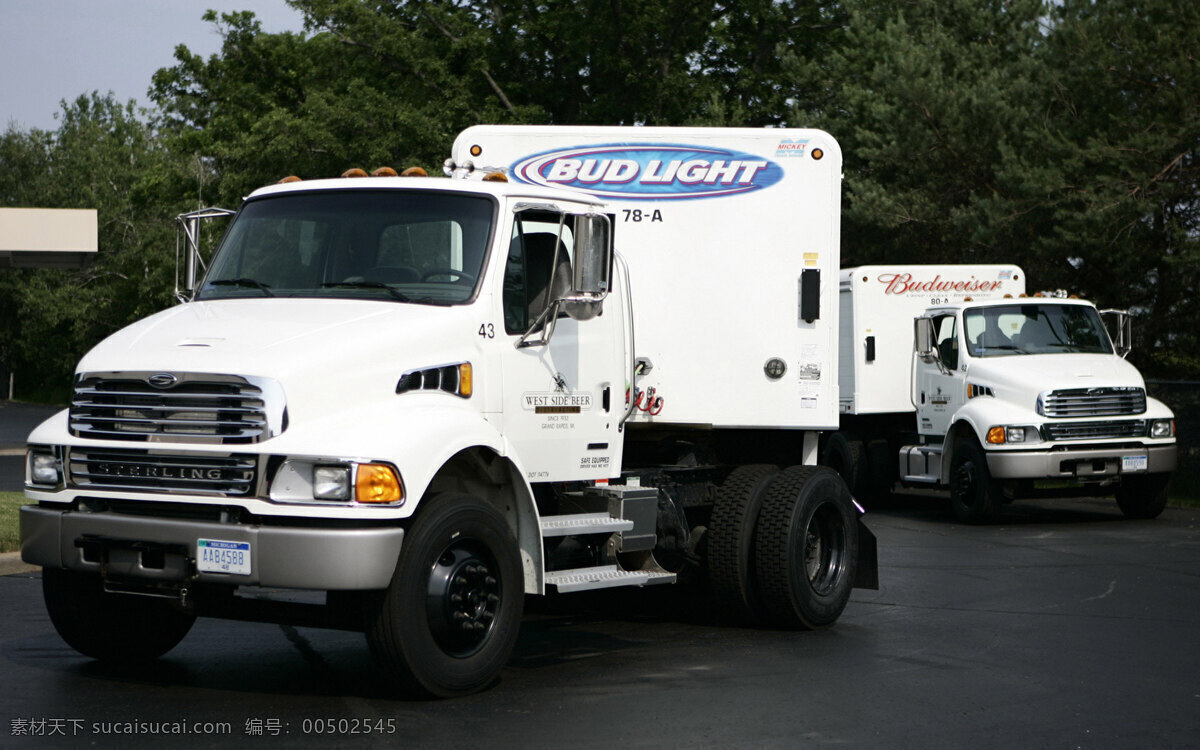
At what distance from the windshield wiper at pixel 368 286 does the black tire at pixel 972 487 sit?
11532mm

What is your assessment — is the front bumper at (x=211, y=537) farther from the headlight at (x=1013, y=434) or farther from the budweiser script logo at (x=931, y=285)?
the budweiser script logo at (x=931, y=285)

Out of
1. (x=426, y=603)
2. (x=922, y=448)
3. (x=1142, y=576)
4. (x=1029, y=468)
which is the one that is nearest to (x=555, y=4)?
(x=922, y=448)

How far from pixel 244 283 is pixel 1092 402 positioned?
12.3m

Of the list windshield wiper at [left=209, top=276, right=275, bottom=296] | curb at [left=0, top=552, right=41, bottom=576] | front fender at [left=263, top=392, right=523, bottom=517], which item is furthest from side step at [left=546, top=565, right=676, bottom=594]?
curb at [left=0, top=552, right=41, bottom=576]

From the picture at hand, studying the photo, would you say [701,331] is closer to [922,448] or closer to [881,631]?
[881,631]

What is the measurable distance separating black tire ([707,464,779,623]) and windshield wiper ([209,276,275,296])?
3.56m

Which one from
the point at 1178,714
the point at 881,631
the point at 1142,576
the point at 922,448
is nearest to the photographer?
the point at 1178,714

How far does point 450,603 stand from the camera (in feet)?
23.8

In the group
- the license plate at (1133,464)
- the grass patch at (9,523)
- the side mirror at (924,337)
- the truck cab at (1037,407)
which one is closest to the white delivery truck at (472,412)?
the grass patch at (9,523)

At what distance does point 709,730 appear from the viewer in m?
6.90

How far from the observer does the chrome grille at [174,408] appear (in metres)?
6.98

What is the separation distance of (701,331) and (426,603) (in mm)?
3730

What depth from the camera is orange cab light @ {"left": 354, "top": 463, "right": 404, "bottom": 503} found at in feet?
22.5

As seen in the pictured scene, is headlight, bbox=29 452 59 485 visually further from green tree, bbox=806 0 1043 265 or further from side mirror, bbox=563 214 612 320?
green tree, bbox=806 0 1043 265
